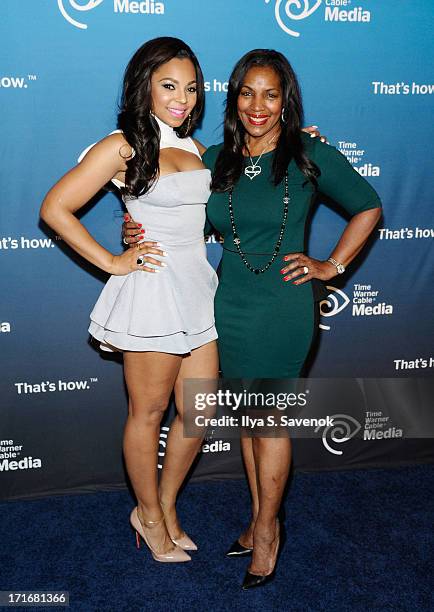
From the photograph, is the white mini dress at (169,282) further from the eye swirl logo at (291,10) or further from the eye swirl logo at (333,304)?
the eye swirl logo at (333,304)

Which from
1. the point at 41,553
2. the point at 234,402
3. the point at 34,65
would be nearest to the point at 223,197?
the point at 234,402

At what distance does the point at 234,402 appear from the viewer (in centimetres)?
243

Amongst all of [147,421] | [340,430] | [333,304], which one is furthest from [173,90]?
[340,430]

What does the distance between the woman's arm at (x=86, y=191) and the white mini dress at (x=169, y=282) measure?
6 cm

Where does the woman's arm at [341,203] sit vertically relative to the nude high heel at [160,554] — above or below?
above

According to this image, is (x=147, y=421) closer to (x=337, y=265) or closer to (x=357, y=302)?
(x=337, y=265)

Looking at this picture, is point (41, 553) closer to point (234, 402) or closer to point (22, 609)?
point (22, 609)

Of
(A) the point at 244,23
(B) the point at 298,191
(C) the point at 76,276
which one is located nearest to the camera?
(B) the point at 298,191

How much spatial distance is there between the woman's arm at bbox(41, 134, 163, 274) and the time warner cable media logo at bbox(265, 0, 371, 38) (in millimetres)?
965

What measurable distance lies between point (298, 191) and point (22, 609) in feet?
5.59

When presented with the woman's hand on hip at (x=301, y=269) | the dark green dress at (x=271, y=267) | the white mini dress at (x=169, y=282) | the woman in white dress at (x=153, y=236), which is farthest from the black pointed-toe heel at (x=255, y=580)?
the woman's hand on hip at (x=301, y=269)

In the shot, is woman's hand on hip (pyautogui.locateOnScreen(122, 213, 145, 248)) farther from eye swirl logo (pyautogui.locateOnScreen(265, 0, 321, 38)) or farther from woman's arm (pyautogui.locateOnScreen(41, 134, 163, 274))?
eye swirl logo (pyautogui.locateOnScreen(265, 0, 321, 38))

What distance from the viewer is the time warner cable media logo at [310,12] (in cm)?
263

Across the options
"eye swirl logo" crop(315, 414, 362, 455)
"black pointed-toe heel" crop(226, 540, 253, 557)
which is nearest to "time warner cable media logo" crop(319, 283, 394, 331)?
"eye swirl logo" crop(315, 414, 362, 455)
